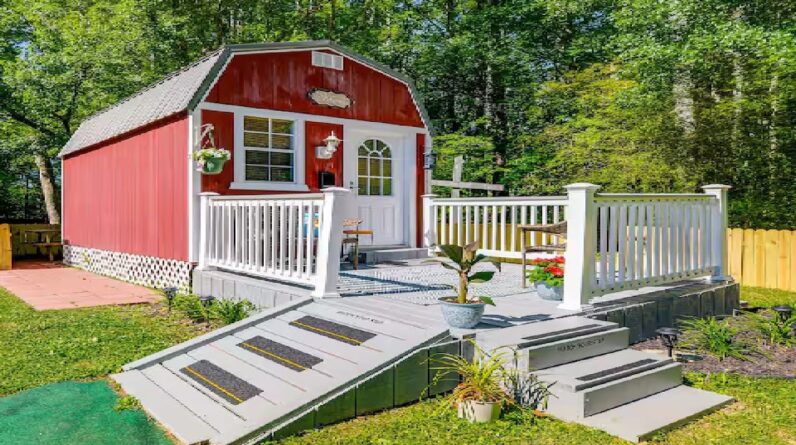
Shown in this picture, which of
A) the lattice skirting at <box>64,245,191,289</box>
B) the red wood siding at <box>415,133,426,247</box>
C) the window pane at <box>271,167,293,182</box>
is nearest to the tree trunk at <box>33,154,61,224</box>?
the lattice skirting at <box>64,245,191,289</box>

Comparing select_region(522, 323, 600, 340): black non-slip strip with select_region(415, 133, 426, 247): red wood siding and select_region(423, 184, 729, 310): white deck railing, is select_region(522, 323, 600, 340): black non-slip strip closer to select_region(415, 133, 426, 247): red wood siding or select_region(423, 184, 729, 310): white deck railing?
select_region(423, 184, 729, 310): white deck railing

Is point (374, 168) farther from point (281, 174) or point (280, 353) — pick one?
point (280, 353)

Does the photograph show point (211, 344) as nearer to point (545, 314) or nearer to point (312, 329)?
point (312, 329)

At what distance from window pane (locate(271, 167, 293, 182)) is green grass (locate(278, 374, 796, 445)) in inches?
200

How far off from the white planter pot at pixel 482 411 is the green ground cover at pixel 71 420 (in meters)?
1.66

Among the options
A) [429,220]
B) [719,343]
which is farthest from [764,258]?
[429,220]

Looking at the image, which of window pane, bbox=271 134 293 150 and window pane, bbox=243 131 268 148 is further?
window pane, bbox=271 134 293 150

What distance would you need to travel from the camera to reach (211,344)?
4.51m

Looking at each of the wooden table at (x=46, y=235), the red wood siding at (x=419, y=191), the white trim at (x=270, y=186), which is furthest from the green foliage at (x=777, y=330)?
the wooden table at (x=46, y=235)

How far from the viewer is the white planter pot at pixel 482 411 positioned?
10.9ft

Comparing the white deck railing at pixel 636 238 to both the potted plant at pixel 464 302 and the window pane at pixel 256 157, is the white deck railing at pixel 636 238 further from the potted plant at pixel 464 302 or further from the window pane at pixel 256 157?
the window pane at pixel 256 157

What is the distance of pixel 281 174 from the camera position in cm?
805

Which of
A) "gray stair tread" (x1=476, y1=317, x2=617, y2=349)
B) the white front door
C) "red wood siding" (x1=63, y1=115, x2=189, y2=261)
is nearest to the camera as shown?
"gray stair tread" (x1=476, y1=317, x2=617, y2=349)

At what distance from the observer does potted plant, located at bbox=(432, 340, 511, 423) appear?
3320 millimetres
